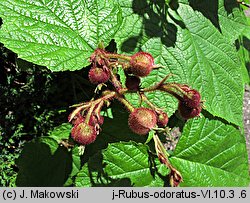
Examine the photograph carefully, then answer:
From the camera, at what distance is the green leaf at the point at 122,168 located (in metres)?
1.95

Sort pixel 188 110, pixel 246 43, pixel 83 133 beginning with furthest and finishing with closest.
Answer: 1. pixel 246 43
2. pixel 188 110
3. pixel 83 133

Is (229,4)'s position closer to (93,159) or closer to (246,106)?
(93,159)

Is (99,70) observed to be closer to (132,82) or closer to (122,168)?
(132,82)

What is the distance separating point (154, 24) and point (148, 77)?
263 millimetres

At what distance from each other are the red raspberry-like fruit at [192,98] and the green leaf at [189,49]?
0.97ft

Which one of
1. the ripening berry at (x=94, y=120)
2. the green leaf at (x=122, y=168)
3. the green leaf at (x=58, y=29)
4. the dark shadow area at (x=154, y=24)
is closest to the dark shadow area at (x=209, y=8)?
the dark shadow area at (x=154, y=24)

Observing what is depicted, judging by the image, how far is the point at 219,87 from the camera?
7.00 ft

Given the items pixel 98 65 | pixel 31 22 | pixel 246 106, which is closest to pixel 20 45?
pixel 31 22

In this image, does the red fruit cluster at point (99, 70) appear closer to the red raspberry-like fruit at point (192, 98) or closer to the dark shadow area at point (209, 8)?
the red raspberry-like fruit at point (192, 98)


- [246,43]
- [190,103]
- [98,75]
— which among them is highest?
[246,43]

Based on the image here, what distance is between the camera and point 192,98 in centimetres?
161

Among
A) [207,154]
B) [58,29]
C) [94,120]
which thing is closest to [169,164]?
[94,120]

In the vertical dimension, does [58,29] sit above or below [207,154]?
above

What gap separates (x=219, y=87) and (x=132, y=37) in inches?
20.9
